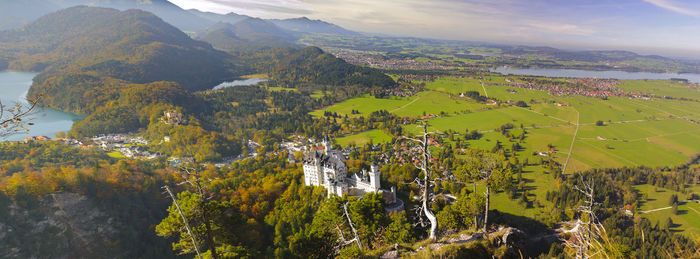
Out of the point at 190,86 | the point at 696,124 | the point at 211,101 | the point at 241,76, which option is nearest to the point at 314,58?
the point at 241,76

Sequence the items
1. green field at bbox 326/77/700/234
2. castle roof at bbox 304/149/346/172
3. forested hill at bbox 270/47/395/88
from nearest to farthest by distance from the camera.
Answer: castle roof at bbox 304/149/346/172 < green field at bbox 326/77/700/234 < forested hill at bbox 270/47/395/88

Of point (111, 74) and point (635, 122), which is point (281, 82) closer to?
point (111, 74)

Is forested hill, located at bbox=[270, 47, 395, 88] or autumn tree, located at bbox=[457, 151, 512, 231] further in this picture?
forested hill, located at bbox=[270, 47, 395, 88]

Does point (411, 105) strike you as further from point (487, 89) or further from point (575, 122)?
point (487, 89)

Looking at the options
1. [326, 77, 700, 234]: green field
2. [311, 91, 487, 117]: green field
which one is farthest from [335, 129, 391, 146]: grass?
[311, 91, 487, 117]: green field

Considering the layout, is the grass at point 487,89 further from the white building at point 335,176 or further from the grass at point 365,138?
the white building at point 335,176

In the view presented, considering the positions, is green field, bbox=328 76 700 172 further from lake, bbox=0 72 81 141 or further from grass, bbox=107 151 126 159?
lake, bbox=0 72 81 141

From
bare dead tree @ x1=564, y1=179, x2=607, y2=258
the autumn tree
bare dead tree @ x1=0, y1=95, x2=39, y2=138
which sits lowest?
the autumn tree

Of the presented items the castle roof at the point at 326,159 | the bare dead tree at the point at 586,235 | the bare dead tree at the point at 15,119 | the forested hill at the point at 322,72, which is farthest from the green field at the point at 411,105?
the bare dead tree at the point at 15,119
